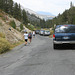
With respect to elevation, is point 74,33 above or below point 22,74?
above

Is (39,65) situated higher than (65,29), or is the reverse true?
(65,29)

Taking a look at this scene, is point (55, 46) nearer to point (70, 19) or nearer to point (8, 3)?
point (8, 3)

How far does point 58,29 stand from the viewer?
41.8ft

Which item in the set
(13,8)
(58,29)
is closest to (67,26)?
(58,29)

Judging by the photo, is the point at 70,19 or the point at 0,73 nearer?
the point at 0,73

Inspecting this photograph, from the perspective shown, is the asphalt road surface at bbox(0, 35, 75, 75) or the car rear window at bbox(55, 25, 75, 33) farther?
the car rear window at bbox(55, 25, 75, 33)

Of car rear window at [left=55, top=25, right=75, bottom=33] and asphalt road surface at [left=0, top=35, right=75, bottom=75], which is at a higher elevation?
car rear window at [left=55, top=25, right=75, bottom=33]

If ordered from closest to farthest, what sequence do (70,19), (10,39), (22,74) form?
(22,74), (10,39), (70,19)

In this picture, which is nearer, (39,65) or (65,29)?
(39,65)

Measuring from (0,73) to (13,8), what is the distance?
93975 millimetres

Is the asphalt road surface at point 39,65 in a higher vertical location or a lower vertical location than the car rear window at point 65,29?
lower

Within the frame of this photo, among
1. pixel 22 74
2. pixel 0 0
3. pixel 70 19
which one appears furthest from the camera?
pixel 70 19

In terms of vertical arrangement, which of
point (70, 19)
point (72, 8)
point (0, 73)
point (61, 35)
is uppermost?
point (72, 8)

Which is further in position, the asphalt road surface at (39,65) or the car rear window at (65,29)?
the car rear window at (65,29)
